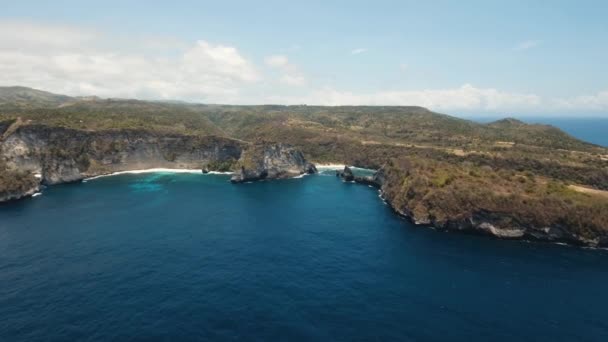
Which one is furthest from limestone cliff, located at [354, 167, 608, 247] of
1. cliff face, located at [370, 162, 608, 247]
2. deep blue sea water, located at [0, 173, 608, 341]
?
deep blue sea water, located at [0, 173, 608, 341]

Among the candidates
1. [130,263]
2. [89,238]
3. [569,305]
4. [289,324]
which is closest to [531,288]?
[569,305]

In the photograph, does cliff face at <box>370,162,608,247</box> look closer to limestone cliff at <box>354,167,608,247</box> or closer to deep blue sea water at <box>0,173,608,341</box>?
limestone cliff at <box>354,167,608,247</box>

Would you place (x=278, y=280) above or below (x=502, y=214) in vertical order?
below

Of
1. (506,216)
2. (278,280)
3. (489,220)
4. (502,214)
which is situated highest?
(502,214)

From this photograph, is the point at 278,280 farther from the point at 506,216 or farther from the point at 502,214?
the point at 506,216

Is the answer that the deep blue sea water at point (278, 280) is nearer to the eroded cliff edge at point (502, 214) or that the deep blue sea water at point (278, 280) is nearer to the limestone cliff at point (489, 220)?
the limestone cliff at point (489, 220)

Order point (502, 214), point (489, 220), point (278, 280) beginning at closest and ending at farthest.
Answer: point (278, 280)
point (502, 214)
point (489, 220)

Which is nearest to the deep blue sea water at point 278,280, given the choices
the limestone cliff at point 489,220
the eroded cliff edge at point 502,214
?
the limestone cliff at point 489,220

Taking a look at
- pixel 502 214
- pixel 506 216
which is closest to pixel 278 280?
pixel 502 214

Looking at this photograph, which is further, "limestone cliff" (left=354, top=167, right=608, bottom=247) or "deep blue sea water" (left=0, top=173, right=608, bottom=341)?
"limestone cliff" (left=354, top=167, right=608, bottom=247)
